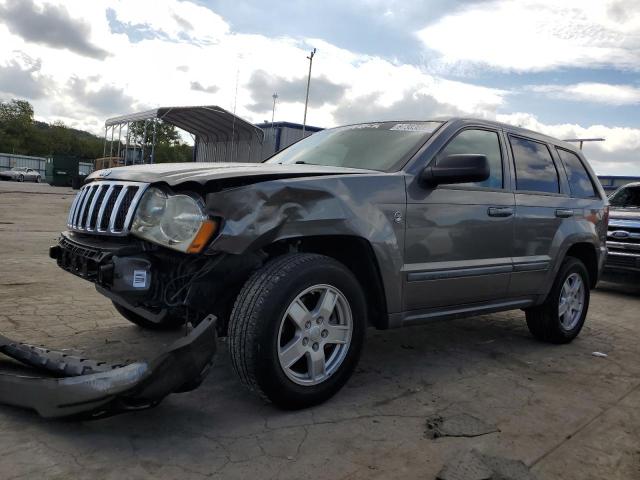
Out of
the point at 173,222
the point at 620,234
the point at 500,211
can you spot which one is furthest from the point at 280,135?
the point at 173,222

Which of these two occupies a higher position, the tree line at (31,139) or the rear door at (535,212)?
the tree line at (31,139)

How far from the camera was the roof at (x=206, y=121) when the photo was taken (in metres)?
21.7

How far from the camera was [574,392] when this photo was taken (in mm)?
3621

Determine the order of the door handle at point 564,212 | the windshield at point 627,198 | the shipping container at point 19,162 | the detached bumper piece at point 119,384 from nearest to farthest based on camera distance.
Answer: the detached bumper piece at point 119,384 → the door handle at point 564,212 → the windshield at point 627,198 → the shipping container at point 19,162

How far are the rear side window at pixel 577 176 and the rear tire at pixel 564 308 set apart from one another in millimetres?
630

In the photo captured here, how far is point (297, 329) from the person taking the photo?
2.91 metres

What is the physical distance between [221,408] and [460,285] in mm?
1744

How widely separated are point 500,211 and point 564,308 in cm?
145

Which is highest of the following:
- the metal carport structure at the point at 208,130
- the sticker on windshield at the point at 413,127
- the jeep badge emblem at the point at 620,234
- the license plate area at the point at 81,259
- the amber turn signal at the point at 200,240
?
the metal carport structure at the point at 208,130

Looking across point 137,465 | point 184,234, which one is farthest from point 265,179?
point 137,465

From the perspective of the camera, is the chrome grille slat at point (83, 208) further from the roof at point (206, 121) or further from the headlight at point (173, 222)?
the roof at point (206, 121)

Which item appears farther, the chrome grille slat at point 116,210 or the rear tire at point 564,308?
the rear tire at point 564,308

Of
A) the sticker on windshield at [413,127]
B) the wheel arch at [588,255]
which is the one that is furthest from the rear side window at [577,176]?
the sticker on windshield at [413,127]

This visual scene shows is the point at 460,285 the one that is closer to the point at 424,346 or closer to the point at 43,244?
the point at 424,346
